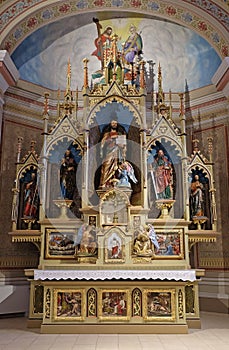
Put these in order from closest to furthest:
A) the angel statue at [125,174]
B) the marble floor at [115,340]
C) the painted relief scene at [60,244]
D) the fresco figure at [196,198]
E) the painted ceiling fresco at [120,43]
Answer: the marble floor at [115,340] → the painted relief scene at [60,244] → the angel statue at [125,174] → the fresco figure at [196,198] → the painted ceiling fresco at [120,43]

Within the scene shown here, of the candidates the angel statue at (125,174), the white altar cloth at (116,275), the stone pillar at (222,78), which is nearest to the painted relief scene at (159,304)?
the white altar cloth at (116,275)

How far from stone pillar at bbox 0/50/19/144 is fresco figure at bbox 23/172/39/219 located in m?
2.24

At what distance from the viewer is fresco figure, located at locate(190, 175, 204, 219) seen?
8805mm

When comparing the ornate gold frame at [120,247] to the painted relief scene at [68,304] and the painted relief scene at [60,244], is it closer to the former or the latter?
the painted relief scene at [60,244]

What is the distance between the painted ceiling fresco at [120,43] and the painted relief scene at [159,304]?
6.19 m

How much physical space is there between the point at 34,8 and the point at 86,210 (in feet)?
17.8

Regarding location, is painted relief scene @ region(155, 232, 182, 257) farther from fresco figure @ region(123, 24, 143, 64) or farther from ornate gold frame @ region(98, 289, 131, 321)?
fresco figure @ region(123, 24, 143, 64)

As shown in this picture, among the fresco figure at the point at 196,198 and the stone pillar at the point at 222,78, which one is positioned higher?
the stone pillar at the point at 222,78

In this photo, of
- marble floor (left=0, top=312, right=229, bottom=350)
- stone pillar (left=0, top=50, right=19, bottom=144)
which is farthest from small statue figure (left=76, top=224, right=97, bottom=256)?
stone pillar (left=0, top=50, right=19, bottom=144)

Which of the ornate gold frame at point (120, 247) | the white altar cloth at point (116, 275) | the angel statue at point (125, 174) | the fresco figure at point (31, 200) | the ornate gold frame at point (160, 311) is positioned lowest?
the ornate gold frame at point (160, 311)

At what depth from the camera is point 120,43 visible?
1145cm

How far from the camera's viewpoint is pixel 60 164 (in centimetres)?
903

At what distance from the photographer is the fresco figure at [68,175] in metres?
8.84

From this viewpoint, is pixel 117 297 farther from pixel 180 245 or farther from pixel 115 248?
pixel 180 245
